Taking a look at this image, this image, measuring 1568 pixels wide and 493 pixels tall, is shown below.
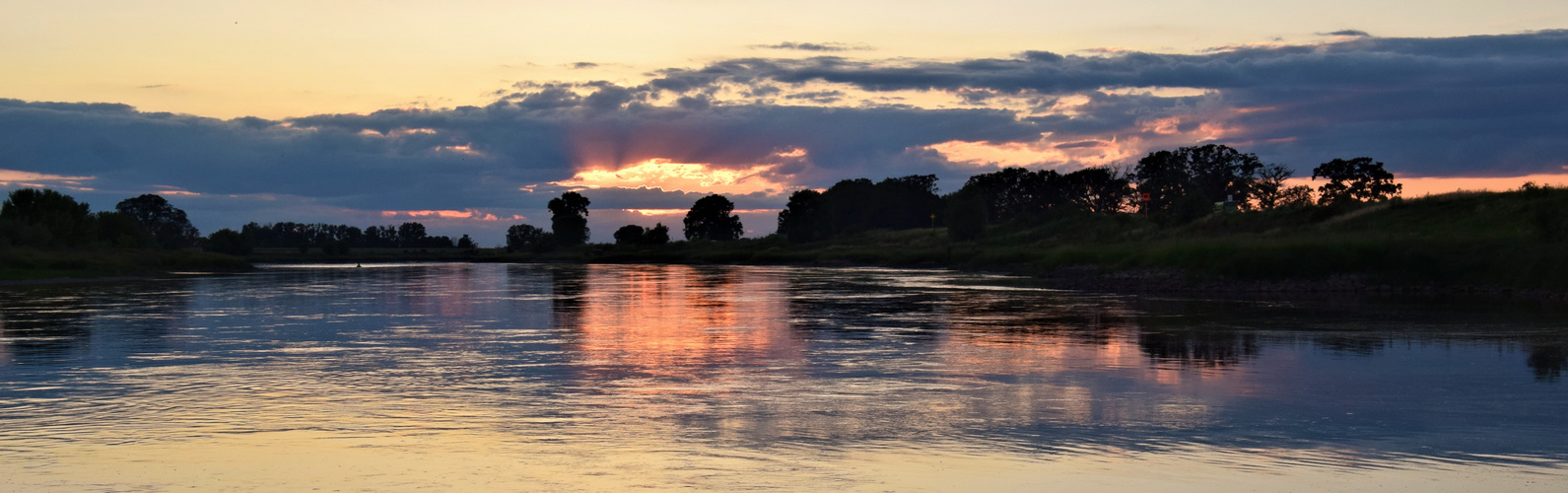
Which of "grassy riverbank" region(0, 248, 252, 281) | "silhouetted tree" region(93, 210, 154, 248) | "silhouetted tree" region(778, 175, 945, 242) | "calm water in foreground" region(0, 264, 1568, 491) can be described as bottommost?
"calm water in foreground" region(0, 264, 1568, 491)

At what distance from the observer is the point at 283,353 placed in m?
19.5

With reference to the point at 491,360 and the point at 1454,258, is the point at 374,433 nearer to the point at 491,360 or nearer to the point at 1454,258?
the point at 491,360

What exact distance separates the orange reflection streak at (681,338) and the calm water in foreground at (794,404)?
0.50ft

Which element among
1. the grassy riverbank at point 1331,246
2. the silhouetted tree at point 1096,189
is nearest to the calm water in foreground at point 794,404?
the grassy riverbank at point 1331,246

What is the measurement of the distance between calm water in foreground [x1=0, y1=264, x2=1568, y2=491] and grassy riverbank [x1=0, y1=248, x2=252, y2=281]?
133 ft

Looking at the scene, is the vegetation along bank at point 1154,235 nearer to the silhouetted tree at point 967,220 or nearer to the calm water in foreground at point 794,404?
the silhouetted tree at point 967,220

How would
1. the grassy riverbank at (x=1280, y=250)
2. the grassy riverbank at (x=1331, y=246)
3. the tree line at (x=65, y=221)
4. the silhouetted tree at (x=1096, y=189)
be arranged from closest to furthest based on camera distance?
the grassy riverbank at (x=1331, y=246)
the grassy riverbank at (x=1280, y=250)
the tree line at (x=65, y=221)
the silhouetted tree at (x=1096, y=189)

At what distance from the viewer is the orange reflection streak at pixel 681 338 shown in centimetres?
1702

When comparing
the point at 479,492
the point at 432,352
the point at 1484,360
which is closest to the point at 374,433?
the point at 479,492

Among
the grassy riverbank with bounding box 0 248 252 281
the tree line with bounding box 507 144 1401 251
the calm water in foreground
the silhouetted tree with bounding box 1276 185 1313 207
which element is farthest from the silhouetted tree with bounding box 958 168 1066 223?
the calm water in foreground

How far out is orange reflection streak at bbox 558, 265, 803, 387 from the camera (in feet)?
55.8

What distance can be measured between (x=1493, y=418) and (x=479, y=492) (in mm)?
11073

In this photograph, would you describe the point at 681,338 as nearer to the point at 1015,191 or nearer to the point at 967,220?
the point at 967,220

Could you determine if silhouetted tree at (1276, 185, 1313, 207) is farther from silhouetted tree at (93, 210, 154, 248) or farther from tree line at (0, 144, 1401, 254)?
silhouetted tree at (93, 210, 154, 248)
